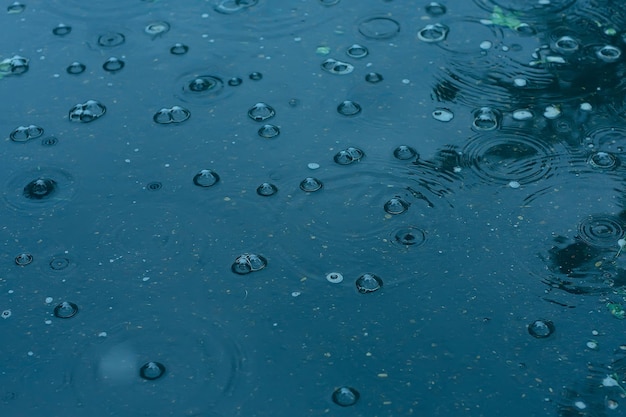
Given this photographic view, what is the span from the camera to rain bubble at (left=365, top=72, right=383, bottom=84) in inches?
122

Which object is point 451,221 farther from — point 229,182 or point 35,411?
point 35,411

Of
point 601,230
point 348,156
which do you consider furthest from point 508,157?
point 348,156

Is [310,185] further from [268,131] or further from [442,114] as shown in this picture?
[442,114]

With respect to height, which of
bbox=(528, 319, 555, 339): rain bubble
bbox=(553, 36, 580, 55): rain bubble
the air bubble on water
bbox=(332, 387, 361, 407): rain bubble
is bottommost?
bbox=(332, 387, 361, 407): rain bubble

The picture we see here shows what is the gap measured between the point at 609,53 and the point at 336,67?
103cm

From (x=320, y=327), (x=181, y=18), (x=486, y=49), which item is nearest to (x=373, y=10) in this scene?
(x=486, y=49)

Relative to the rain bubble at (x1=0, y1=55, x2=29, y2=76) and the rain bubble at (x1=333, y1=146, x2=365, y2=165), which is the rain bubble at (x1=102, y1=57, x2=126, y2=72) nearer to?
the rain bubble at (x1=0, y1=55, x2=29, y2=76)

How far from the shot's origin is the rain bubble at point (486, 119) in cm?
291

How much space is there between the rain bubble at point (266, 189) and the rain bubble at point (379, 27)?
92cm

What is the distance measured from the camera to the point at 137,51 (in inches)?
130

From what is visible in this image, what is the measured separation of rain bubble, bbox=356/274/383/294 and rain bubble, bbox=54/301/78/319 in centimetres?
79

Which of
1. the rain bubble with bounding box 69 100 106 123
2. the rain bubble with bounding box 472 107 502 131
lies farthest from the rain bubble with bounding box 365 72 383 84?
the rain bubble with bounding box 69 100 106 123

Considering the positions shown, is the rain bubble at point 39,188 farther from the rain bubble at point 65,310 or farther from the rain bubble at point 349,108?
the rain bubble at point 349,108

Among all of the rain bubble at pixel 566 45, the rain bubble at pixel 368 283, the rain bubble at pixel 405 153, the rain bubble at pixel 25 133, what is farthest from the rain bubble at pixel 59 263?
the rain bubble at pixel 566 45
